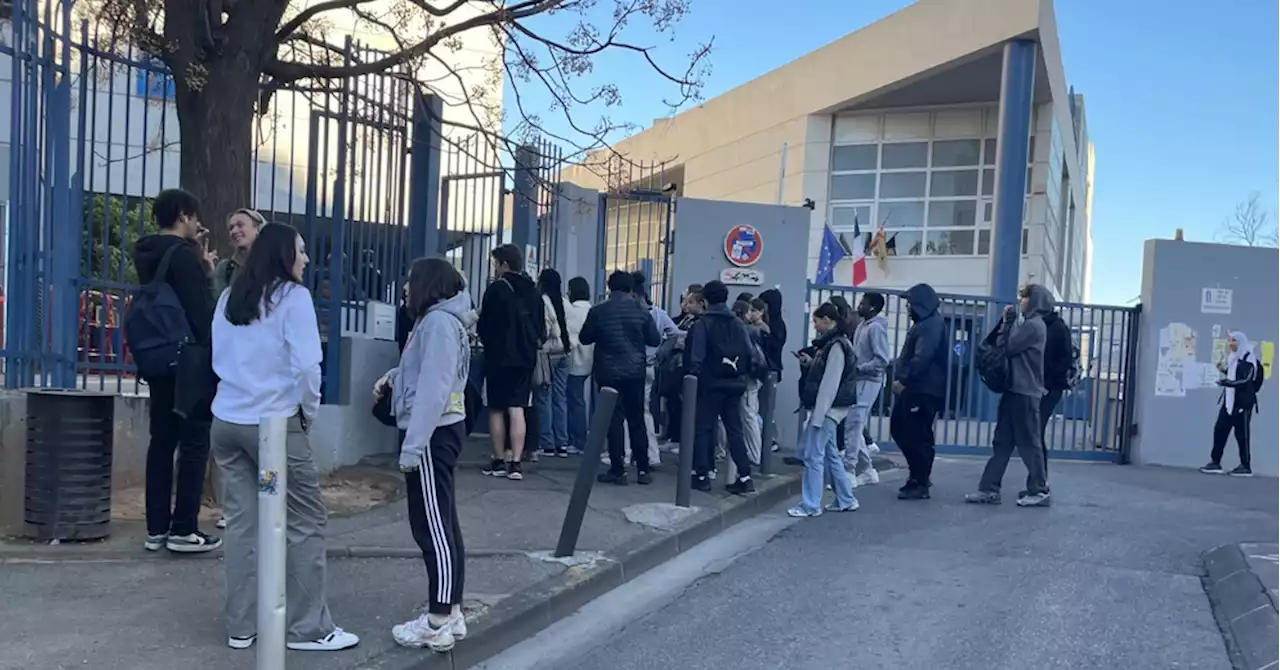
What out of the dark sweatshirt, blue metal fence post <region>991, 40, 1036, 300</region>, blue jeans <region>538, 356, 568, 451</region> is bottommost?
blue jeans <region>538, 356, 568, 451</region>

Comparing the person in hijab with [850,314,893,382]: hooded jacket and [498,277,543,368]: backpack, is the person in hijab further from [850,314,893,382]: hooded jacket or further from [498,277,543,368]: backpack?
[498,277,543,368]: backpack

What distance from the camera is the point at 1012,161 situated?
2269cm

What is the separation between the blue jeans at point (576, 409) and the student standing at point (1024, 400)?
12.3 ft

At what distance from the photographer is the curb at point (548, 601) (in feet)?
14.7

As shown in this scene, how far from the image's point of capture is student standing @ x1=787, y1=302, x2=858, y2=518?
27.0 feet

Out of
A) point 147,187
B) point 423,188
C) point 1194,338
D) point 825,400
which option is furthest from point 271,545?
point 1194,338

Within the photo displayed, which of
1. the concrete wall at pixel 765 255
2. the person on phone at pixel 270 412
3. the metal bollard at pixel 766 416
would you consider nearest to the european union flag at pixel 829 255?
the concrete wall at pixel 765 255

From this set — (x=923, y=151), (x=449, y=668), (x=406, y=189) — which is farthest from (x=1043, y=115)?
(x=449, y=668)

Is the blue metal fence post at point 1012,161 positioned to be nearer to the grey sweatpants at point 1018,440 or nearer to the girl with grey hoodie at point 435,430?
the grey sweatpants at point 1018,440

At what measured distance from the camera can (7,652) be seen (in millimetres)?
4191

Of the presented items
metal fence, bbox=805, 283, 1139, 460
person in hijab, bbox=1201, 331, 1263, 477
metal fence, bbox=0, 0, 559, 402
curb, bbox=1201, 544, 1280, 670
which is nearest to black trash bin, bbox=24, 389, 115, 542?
metal fence, bbox=0, 0, 559, 402

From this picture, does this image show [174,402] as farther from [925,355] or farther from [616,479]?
[925,355]

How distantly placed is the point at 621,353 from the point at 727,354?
2.89 feet

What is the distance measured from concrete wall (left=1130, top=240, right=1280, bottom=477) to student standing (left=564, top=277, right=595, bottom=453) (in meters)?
7.56
